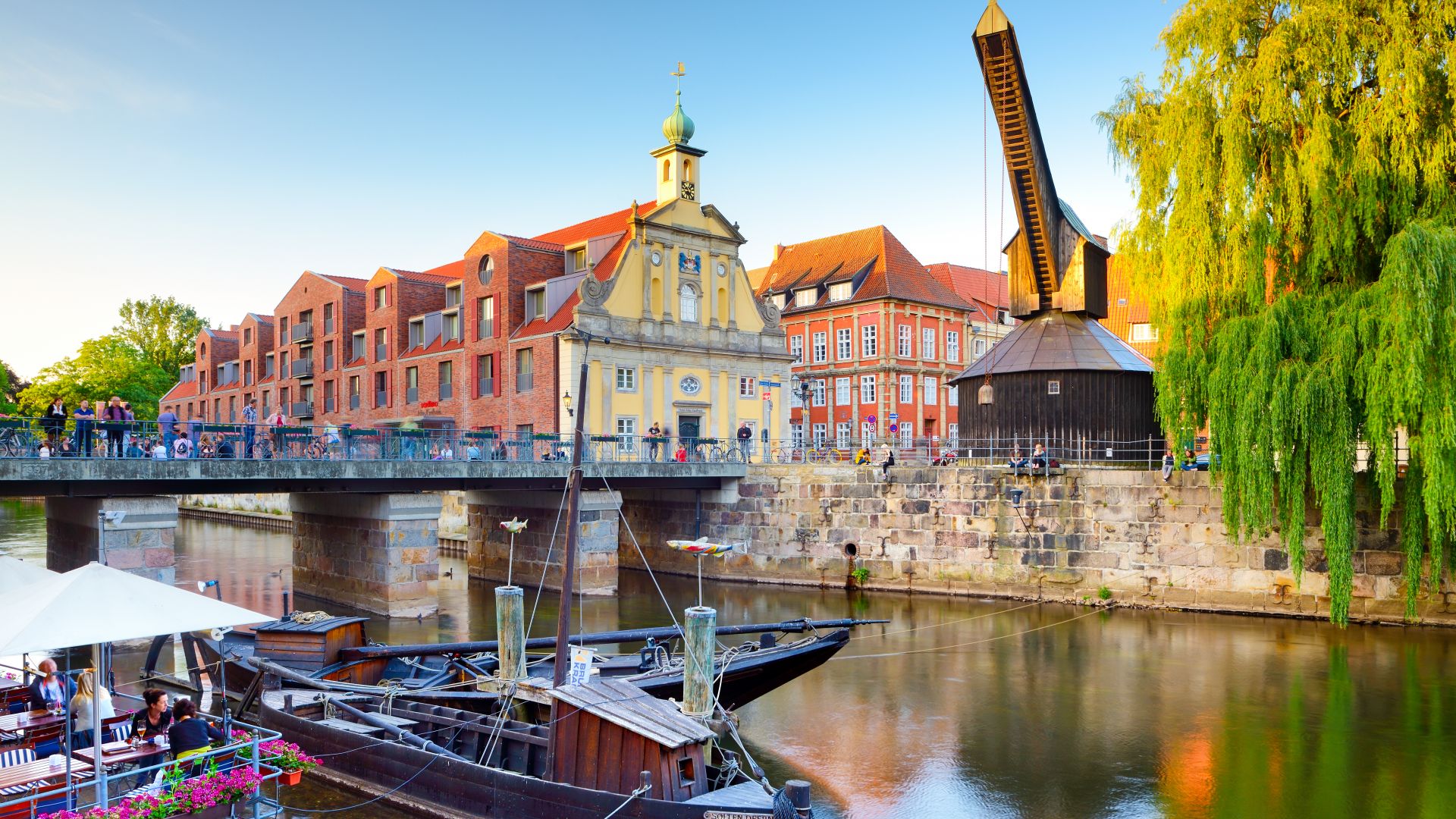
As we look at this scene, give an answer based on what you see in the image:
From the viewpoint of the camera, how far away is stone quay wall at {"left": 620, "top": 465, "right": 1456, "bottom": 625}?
2527 centimetres

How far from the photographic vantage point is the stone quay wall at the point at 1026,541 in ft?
82.9

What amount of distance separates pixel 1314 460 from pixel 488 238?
32039mm

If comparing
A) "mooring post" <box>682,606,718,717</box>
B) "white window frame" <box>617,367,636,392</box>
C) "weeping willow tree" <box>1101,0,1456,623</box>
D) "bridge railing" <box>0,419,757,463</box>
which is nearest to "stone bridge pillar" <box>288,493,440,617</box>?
"bridge railing" <box>0,419,757,463</box>

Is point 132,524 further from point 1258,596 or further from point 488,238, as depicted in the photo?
point 1258,596

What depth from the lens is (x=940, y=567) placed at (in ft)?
101

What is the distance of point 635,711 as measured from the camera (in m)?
11.9

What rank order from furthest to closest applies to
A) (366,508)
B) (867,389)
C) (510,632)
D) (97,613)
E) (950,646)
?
(867,389), (366,508), (950,646), (510,632), (97,613)

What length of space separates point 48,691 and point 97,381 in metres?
70.1

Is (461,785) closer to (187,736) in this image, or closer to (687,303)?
(187,736)

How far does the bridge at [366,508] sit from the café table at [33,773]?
8815 millimetres

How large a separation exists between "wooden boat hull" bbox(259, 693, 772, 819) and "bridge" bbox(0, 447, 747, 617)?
5.92m

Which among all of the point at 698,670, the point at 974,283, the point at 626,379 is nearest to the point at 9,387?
the point at 626,379

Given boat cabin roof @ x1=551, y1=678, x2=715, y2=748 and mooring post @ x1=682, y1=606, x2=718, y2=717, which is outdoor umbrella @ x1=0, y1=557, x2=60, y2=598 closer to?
boat cabin roof @ x1=551, y1=678, x2=715, y2=748

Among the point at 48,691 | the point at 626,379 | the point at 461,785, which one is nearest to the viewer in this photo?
the point at 461,785
